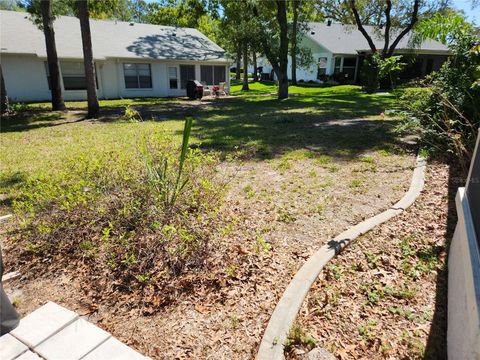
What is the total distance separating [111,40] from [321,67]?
1960cm

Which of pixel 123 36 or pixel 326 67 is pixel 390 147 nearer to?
pixel 123 36

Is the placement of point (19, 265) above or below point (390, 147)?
below

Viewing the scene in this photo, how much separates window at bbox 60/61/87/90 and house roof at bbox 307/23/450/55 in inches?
782

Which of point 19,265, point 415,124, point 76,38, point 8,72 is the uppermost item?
point 76,38

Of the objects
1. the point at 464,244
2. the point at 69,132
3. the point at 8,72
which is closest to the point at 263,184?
the point at 464,244

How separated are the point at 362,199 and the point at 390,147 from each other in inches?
131

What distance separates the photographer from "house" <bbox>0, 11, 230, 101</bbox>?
1834 cm

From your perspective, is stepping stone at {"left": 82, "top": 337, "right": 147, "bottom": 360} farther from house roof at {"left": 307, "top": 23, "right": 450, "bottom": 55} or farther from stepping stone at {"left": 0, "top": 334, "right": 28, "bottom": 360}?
house roof at {"left": 307, "top": 23, "right": 450, "bottom": 55}

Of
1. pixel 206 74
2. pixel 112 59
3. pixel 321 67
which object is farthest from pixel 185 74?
pixel 321 67

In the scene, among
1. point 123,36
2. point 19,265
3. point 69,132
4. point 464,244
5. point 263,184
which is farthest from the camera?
point 123,36

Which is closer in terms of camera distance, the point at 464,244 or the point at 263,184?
the point at 464,244

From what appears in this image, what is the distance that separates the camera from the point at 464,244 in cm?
260

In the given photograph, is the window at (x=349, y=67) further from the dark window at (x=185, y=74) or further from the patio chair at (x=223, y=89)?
the dark window at (x=185, y=74)

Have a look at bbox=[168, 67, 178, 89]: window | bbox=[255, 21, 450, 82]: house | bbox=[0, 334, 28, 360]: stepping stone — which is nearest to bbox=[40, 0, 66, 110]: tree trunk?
bbox=[168, 67, 178, 89]: window
